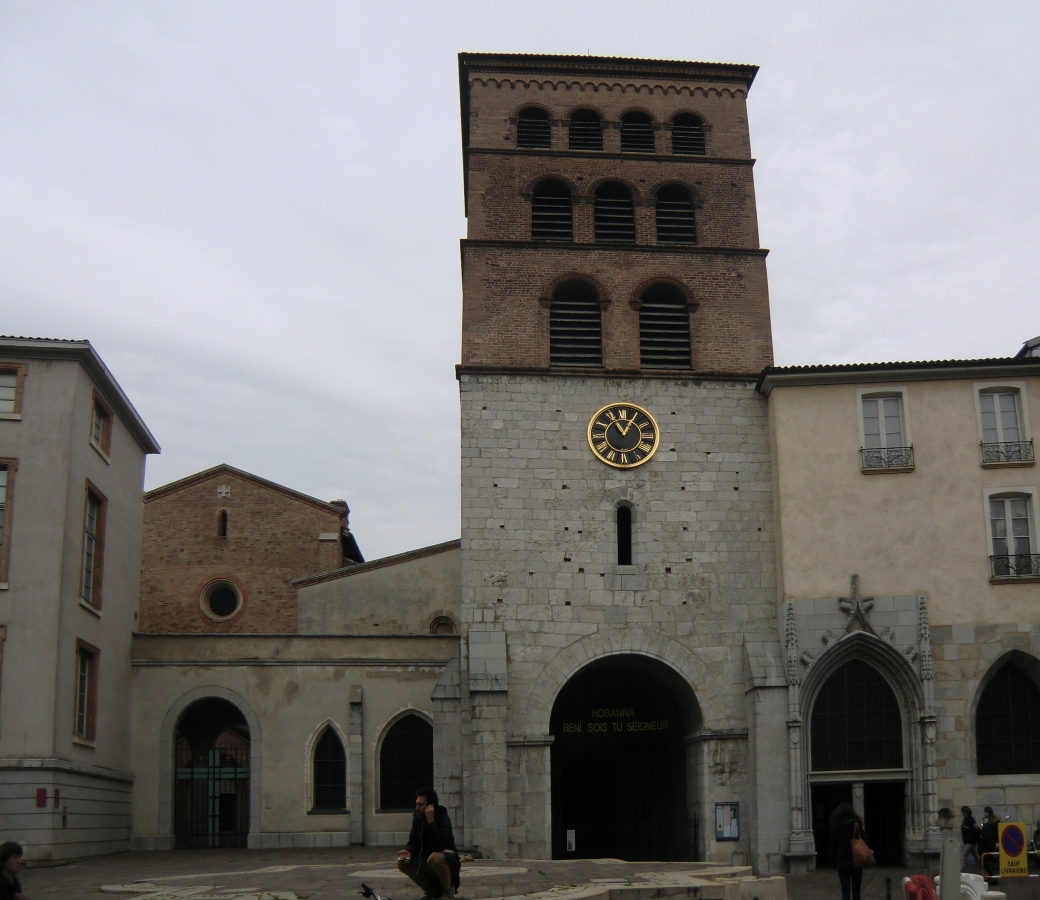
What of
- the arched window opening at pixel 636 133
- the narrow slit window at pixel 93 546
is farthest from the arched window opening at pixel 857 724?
the narrow slit window at pixel 93 546

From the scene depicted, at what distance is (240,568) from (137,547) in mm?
12994

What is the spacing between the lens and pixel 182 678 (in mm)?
32375

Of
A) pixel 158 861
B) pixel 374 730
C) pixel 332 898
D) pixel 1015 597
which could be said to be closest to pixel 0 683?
pixel 158 861

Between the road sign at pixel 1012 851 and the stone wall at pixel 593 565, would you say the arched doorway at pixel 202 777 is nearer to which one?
the stone wall at pixel 593 565

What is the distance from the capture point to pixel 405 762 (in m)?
32.4

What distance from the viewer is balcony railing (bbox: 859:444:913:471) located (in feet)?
97.0

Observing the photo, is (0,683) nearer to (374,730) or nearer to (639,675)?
(374,730)

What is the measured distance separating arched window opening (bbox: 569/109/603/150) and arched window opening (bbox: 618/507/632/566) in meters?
10.4

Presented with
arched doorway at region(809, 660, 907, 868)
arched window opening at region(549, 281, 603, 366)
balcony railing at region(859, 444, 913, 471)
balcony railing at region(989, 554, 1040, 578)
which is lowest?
arched doorway at region(809, 660, 907, 868)

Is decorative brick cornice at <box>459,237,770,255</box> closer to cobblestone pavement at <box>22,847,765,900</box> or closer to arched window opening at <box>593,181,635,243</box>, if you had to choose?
arched window opening at <box>593,181,635,243</box>

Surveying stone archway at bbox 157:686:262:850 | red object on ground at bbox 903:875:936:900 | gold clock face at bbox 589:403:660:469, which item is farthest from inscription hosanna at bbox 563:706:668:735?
red object on ground at bbox 903:875:936:900

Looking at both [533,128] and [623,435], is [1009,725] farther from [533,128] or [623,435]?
[533,128]

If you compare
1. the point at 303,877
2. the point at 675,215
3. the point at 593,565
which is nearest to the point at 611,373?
the point at 593,565

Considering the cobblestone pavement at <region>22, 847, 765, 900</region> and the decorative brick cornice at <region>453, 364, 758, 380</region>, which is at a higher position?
the decorative brick cornice at <region>453, 364, 758, 380</region>
